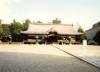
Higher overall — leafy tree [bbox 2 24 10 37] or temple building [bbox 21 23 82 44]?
leafy tree [bbox 2 24 10 37]

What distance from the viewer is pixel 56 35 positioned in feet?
182

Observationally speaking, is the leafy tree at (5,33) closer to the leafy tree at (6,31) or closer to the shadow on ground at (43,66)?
the leafy tree at (6,31)

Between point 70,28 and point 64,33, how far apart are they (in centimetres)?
822

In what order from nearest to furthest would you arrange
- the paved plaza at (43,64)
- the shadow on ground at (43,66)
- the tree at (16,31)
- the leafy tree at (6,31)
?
the shadow on ground at (43,66) < the paved plaza at (43,64) < the tree at (16,31) < the leafy tree at (6,31)

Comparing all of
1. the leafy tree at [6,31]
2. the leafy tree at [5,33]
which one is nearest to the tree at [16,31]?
the leafy tree at [5,33]

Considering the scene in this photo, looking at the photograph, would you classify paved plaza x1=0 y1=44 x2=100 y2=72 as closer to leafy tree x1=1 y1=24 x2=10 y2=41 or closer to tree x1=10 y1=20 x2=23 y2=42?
tree x1=10 y1=20 x2=23 y2=42

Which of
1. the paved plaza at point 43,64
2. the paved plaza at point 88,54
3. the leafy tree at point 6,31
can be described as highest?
the leafy tree at point 6,31

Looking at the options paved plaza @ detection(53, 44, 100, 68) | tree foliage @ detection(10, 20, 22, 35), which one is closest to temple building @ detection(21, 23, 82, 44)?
tree foliage @ detection(10, 20, 22, 35)

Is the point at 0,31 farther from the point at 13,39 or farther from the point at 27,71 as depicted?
the point at 27,71

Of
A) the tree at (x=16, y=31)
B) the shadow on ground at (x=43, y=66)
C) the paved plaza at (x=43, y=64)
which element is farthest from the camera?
the tree at (x=16, y=31)

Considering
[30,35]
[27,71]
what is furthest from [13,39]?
[27,71]

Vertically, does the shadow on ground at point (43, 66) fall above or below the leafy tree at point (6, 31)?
below

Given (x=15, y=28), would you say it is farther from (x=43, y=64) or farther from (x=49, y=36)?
(x=43, y=64)

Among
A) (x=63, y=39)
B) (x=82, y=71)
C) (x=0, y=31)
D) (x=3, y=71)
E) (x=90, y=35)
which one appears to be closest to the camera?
(x=3, y=71)
